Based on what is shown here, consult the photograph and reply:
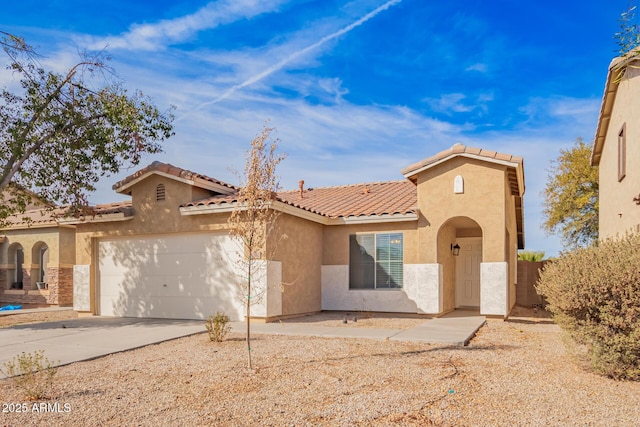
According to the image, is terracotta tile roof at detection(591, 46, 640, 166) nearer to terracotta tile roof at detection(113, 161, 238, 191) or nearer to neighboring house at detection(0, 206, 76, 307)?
terracotta tile roof at detection(113, 161, 238, 191)

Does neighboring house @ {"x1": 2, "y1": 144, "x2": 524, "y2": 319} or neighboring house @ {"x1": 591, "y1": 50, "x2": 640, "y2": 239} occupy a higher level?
neighboring house @ {"x1": 591, "y1": 50, "x2": 640, "y2": 239}

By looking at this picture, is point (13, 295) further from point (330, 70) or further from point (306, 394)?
point (306, 394)

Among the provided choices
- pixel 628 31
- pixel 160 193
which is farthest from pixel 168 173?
pixel 628 31

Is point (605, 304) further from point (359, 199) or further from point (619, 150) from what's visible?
point (359, 199)

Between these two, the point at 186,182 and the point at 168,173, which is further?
the point at 168,173

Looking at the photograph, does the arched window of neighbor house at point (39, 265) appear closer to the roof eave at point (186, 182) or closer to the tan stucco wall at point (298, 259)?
the roof eave at point (186, 182)

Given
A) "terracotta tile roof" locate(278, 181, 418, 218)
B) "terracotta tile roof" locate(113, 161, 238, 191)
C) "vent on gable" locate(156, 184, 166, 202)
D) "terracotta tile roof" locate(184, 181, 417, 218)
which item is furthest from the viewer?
"terracotta tile roof" locate(278, 181, 418, 218)

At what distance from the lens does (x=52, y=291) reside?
2083 cm

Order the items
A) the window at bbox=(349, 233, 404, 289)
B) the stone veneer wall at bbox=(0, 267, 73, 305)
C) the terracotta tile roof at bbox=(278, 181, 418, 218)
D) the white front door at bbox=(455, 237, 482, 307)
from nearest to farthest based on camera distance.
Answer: the window at bbox=(349, 233, 404, 289) < the terracotta tile roof at bbox=(278, 181, 418, 218) < the white front door at bbox=(455, 237, 482, 307) < the stone veneer wall at bbox=(0, 267, 73, 305)

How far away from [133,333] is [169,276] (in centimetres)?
345

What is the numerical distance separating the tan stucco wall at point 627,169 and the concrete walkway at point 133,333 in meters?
4.26

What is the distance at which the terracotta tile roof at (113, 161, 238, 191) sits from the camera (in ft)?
47.4

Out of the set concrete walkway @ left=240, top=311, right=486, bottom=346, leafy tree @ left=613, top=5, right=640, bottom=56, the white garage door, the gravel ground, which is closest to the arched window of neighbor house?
the white garage door

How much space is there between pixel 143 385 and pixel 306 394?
2.28m
